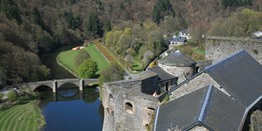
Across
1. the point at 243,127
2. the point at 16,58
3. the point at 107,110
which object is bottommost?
the point at 16,58

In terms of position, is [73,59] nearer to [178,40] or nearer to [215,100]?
[178,40]

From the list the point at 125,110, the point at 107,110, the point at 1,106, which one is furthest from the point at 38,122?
the point at 125,110

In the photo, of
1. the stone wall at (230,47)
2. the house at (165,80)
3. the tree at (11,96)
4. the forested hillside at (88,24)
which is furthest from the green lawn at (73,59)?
the stone wall at (230,47)

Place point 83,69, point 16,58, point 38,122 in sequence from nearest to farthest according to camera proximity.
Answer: point 38,122
point 16,58
point 83,69

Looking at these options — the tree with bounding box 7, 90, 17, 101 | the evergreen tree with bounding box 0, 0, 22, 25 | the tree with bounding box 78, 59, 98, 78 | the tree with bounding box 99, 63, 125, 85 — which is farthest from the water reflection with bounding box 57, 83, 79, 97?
the evergreen tree with bounding box 0, 0, 22, 25

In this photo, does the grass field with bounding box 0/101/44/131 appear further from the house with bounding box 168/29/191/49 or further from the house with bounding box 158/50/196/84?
the house with bounding box 168/29/191/49

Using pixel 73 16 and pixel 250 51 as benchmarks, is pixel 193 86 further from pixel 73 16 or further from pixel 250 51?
pixel 73 16

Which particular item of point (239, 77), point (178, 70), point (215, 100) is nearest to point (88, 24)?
point (178, 70)
